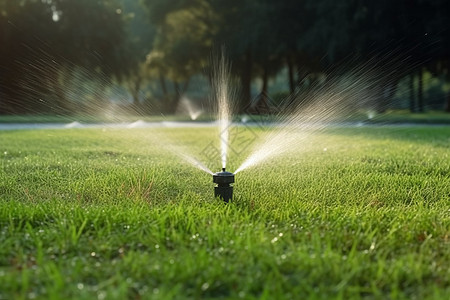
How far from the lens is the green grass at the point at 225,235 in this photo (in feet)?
7.66

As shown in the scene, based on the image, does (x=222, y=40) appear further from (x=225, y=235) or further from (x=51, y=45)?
(x=225, y=235)

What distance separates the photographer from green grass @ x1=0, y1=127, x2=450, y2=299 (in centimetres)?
234

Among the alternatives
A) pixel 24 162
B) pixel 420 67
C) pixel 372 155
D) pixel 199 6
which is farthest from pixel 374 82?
pixel 24 162

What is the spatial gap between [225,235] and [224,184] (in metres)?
0.93

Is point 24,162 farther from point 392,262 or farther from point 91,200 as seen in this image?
point 392,262

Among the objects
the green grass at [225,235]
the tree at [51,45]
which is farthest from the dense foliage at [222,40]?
the green grass at [225,235]

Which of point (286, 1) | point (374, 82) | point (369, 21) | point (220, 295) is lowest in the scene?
point (220, 295)

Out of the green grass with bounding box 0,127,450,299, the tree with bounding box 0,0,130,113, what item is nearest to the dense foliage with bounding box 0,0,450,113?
the tree with bounding box 0,0,130,113

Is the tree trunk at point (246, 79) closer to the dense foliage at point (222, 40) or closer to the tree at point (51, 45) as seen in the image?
the dense foliage at point (222, 40)

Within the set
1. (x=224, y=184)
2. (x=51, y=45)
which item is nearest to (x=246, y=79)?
(x=51, y=45)

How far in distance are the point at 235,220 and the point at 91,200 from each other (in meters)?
1.38

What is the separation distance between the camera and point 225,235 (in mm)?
2980

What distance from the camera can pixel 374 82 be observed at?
69.5 feet

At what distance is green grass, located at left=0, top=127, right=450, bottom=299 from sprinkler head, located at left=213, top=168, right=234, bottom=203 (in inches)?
2.3
